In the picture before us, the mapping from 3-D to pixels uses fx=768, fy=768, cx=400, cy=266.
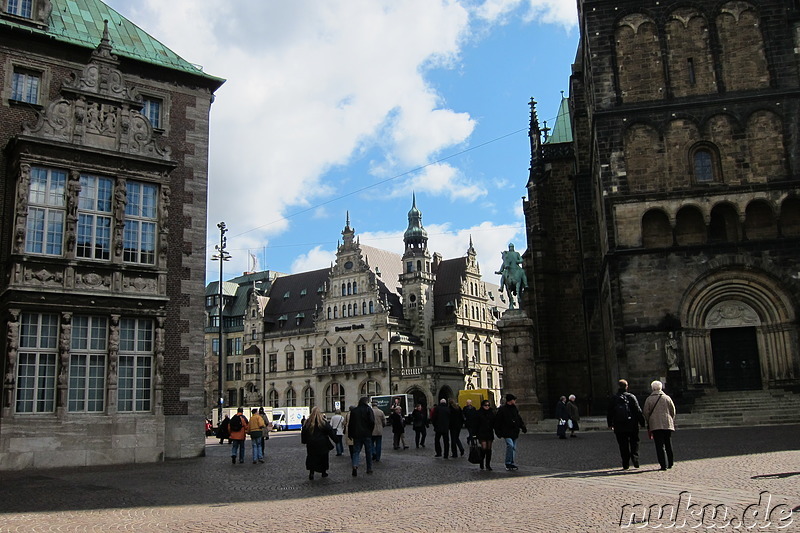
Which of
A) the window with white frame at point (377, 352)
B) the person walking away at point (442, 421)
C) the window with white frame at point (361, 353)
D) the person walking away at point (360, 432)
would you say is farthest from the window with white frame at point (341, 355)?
the person walking away at point (360, 432)

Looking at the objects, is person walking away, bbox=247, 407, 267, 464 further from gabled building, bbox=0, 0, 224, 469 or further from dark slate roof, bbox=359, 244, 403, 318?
dark slate roof, bbox=359, 244, 403, 318

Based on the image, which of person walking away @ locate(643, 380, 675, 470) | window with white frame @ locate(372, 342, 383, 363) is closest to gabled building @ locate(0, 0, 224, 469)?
person walking away @ locate(643, 380, 675, 470)

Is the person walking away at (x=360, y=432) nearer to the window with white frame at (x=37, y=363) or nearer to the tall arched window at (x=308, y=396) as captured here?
the window with white frame at (x=37, y=363)

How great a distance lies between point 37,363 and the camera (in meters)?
21.0

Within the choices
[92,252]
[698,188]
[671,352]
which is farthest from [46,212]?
[698,188]

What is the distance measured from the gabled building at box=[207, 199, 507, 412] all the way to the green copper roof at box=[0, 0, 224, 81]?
56.8 metres

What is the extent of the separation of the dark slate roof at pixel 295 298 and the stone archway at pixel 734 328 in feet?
204

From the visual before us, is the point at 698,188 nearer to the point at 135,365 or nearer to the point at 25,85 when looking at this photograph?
the point at 135,365

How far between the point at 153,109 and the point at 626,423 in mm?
18423

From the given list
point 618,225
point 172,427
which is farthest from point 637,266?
point 172,427

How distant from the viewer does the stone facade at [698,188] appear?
32188 mm

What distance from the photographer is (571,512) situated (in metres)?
10.2

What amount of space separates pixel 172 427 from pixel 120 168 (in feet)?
26.3

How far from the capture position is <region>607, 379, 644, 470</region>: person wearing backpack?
49.1ft
